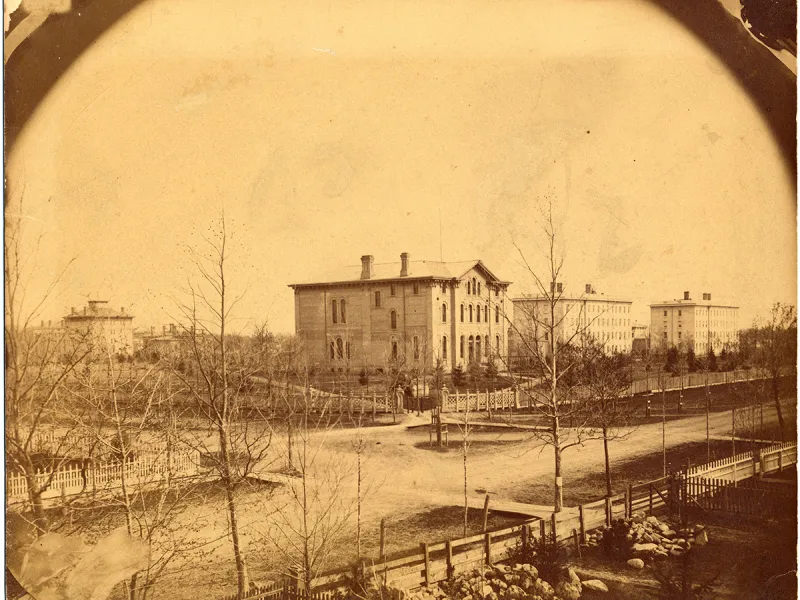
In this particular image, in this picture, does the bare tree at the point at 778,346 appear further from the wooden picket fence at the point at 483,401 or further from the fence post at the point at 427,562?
the fence post at the point at 427,562

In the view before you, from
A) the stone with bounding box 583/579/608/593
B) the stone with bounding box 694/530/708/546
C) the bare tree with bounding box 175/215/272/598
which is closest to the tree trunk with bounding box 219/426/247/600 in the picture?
the bare tree with bounding box 175/215/272/598

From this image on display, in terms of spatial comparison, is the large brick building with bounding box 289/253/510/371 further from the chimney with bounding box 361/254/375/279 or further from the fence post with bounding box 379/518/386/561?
the fence post with bounding box 379/518/386/561

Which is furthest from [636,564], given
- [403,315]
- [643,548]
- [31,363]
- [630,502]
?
[31,363]

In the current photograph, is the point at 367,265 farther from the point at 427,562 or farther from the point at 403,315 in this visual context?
the point at 427,562

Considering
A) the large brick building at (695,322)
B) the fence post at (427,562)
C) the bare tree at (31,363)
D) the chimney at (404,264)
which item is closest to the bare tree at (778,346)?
the large brick building at (695,322)

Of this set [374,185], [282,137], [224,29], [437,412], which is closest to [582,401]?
[437,412]
